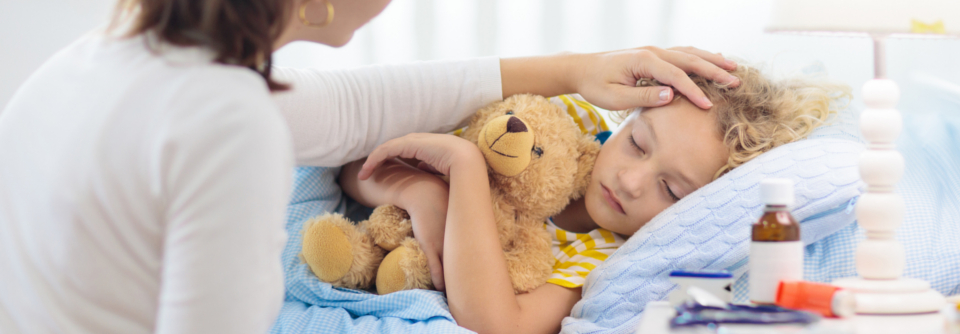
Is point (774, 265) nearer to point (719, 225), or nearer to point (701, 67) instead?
point (719, 225)

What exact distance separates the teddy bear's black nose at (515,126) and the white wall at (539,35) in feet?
3.01

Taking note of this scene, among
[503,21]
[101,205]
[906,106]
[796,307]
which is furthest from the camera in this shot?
[503,21]

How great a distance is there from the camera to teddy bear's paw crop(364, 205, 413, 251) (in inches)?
39.7

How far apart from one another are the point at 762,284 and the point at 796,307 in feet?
0.11

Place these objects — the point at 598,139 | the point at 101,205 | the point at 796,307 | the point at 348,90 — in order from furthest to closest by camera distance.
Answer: the point at 598,139
the point at 348,90
the point at 796,307
the point at 101,205

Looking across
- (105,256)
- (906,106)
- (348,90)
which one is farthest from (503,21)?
(105,256)

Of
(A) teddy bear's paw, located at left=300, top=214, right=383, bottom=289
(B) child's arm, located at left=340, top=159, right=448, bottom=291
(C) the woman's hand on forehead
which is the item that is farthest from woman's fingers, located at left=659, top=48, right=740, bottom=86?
(A) teddy bear's paw, located at left=300, top=214, right=383, bottom=289

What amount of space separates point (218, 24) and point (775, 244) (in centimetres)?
53

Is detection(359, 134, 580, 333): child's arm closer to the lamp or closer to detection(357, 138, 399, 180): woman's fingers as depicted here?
detection(357, 138, 399, 180): woman's fingers

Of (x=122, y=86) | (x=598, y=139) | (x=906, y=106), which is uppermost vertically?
(x=122, y=86)

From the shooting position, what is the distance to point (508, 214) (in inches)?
40.4

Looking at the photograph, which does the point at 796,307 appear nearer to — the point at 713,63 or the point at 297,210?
the point at 713,63

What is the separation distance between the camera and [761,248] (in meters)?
0.59

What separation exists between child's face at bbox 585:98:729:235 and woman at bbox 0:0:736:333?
595 mm
